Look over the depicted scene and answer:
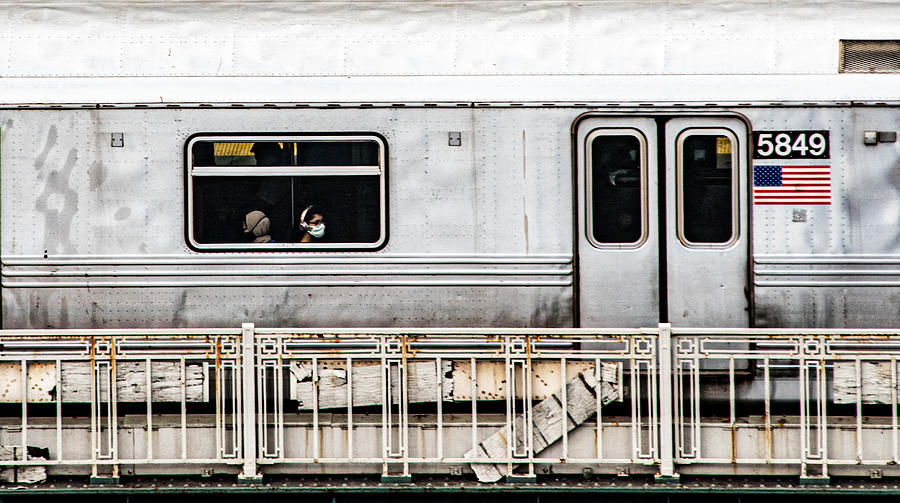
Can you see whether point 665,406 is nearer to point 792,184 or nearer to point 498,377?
point 498,377

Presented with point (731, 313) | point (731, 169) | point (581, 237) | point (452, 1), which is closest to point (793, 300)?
point (731, 313)

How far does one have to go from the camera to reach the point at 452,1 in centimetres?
986

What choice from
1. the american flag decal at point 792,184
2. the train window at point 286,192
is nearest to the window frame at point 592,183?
the american flag decal at point 792,184

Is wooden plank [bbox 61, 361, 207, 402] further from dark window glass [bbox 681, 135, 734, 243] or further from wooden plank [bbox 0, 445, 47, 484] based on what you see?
dark window glass [bbox 681, 135, 734, 243]

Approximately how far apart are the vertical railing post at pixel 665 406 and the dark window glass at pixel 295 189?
262 cm

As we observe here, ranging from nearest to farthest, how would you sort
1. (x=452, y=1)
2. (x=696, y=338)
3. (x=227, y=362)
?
(x=696, y=338)
(x=227, y=362)
(x=452, y=1)

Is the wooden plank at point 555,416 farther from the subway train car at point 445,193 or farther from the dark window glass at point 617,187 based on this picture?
the dark window glass at point 617,187

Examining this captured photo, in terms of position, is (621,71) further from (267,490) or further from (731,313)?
(267,490)

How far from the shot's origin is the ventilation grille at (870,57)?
369 inches

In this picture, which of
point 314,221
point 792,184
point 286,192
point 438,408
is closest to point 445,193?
point 314,221

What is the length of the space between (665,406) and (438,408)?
168 centimetres

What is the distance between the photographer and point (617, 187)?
9.41 m

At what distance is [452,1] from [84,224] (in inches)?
146

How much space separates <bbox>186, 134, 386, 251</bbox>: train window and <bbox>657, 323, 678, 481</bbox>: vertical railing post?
8.45 feet
